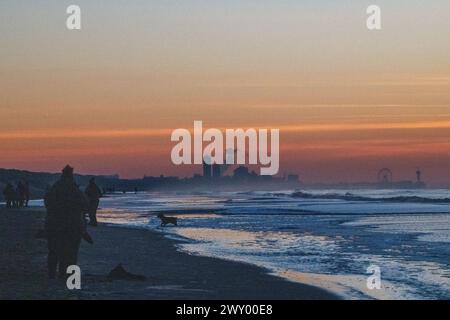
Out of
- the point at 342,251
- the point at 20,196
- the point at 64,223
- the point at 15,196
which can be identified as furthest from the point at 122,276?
the point at 20,196

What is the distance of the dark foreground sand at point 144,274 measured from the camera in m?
14.6

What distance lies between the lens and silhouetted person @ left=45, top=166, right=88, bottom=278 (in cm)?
1594

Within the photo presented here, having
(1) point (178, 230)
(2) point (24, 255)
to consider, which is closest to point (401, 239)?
(1) point (178, 230)

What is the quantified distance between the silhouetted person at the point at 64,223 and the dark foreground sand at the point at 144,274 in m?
0.47

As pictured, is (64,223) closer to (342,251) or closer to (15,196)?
(342,251)

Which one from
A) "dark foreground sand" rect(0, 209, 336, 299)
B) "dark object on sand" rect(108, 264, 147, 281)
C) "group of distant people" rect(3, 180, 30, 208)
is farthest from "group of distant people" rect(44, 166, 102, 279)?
"group of distant people" rect(3, 180, 30, 208)

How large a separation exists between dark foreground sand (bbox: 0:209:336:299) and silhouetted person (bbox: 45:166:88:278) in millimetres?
468

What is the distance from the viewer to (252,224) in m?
38.7

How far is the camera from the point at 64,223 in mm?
15922

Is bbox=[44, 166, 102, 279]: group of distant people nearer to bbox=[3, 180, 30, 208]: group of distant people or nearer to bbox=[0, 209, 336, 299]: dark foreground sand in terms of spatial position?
bbox=[0, 209, 336, 299]: dark foreground sand

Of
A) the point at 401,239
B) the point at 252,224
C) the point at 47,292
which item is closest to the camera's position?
the point at 47,292

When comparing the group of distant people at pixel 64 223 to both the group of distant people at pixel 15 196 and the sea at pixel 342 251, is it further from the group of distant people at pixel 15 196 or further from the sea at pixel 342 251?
the group of distant people at pixel 15 196
